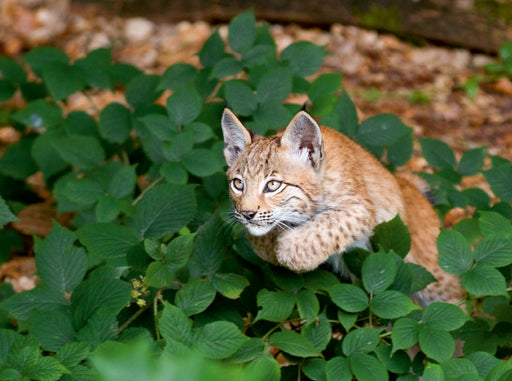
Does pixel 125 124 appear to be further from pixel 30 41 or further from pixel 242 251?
pixel 30 41

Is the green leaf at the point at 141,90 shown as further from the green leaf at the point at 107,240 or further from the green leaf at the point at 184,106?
the green leaf at the point at 107,240

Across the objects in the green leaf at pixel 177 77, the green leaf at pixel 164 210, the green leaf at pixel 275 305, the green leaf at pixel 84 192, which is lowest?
the green leaf at pixel 84 192

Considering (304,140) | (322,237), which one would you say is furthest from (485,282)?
(304,140)

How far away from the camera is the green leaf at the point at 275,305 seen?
2.83 meters

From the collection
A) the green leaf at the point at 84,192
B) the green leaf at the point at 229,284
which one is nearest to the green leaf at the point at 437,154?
the green leaf at the point at 229,284

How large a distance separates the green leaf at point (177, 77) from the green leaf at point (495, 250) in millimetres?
2055

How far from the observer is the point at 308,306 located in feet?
9.34

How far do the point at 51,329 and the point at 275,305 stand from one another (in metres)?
0.88

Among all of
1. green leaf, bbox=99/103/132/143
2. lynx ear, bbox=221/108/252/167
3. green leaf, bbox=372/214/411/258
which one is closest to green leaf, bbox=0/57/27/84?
green leaf, bbox=99/103/132/143

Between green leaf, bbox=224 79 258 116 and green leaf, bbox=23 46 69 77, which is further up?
green leaf, bbox=224 79 258 116

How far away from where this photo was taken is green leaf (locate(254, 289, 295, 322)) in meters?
2.83

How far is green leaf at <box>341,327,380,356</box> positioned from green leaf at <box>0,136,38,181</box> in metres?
2.83

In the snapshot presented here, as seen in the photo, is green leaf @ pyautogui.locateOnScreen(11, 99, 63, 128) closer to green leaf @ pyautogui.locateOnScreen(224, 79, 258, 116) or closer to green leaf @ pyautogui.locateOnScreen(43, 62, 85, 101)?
green leaf @ pyautogui.locateOnScreen(43, 62, 85, 101)

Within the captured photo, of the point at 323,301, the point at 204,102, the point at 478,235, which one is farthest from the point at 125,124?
the point at 478,235
